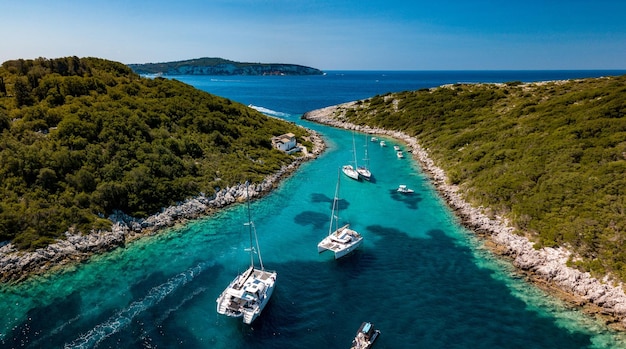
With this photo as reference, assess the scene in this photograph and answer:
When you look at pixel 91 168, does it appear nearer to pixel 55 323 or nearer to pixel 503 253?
pixel 55 323

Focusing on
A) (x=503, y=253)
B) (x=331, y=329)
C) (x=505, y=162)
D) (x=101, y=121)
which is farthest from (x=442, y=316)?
(x=101, y=121)

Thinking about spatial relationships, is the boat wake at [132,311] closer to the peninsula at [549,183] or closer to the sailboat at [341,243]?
the sailboat at [341,243]

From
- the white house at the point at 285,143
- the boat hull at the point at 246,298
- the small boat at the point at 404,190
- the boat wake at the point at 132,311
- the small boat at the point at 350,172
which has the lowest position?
the boat wake at the point at 132,311

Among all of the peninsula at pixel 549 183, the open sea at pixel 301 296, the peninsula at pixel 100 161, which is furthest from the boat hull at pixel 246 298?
the peninsula at pixel 549 183

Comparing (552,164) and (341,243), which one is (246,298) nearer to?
(341,243)

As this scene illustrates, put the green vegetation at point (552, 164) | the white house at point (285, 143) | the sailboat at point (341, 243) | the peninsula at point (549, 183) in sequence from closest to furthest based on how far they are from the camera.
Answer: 1. the peninsula at point (549, 183)
2. the green vegetation at point (552, 164)
3. the sailboat at point (341, 243)
4. the white house at point (285, 143)

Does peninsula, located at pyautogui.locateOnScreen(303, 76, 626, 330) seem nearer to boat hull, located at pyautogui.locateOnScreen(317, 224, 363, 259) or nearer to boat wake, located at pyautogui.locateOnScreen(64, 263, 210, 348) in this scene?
boat hull, located at pyautogui.locateOnScreen(317, 224, 363, 259)
